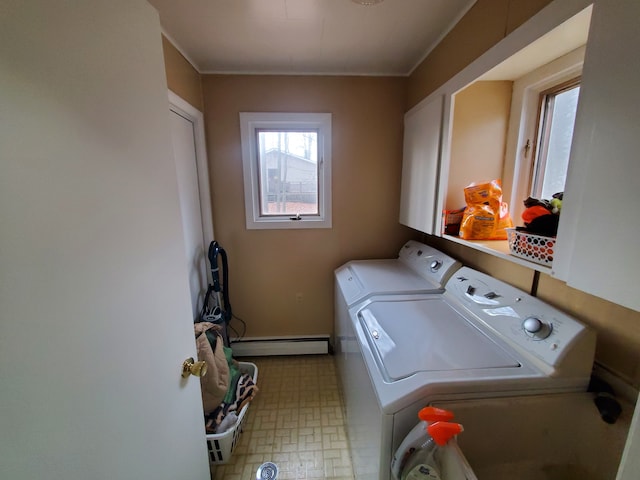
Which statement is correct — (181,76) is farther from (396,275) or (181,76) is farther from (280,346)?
(280,346)

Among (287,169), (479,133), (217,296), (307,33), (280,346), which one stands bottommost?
(280,346)

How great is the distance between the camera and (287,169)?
2.20 m

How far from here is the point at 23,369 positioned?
396 millimetres

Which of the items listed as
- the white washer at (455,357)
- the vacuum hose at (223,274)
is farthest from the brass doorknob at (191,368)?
the vacuum hose at (223,274)

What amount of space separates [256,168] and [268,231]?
1.81 feet

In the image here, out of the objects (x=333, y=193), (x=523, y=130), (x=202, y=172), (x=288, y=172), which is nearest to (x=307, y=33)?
(x=288, y=172)

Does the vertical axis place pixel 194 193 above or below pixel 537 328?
above

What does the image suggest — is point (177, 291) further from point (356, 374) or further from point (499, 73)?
point (499, 73)

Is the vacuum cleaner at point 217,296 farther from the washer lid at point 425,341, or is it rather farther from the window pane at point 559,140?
the window pane at point 559,140

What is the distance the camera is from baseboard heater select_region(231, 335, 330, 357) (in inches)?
92.1

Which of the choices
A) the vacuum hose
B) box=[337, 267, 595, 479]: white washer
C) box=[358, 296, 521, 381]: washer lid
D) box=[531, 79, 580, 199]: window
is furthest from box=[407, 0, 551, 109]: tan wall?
the vacuum hose

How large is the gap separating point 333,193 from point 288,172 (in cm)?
44

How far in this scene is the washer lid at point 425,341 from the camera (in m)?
0.89

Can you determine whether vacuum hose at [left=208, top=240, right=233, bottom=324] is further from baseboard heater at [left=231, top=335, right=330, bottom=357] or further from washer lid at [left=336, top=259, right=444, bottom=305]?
washer lid at [left=336, top=259, right=444, bottom=305]
